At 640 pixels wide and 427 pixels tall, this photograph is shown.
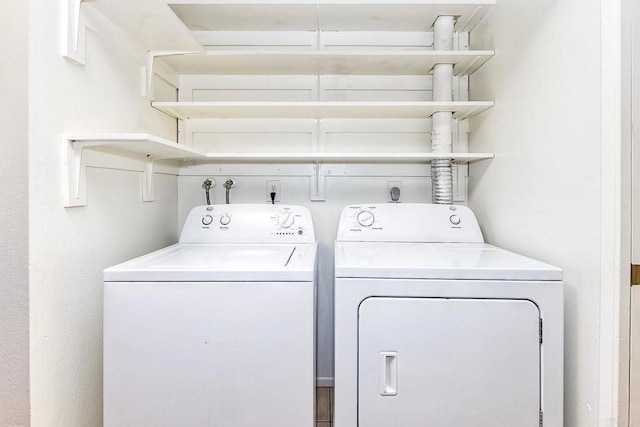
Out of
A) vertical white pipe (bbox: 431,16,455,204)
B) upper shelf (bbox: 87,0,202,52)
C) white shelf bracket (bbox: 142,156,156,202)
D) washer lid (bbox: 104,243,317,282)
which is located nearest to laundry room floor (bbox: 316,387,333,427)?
washer lid (bbox: 104,243,317,282)

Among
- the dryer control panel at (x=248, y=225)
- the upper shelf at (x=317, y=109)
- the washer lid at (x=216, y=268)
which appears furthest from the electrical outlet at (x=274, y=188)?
the washer lid at (x=216, y=268)

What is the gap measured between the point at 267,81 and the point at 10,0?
1337 mm

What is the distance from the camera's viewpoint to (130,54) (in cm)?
179

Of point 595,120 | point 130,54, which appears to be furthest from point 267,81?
point 595,120

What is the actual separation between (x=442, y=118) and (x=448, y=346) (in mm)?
1297

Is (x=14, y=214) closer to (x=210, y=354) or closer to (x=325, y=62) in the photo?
(x=210, y=354)

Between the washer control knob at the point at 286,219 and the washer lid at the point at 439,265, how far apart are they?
44 cm

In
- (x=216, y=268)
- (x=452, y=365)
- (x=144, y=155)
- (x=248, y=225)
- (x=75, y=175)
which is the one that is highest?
(x=144, y=155)

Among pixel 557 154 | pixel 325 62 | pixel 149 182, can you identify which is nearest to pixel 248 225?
pixel 149 182

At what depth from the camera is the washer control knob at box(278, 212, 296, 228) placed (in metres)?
2.05

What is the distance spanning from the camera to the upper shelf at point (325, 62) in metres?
1.96

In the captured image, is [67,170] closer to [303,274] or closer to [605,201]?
[303,274]

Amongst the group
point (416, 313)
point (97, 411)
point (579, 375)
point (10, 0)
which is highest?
point (10, 0)

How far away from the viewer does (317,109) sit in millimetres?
2074
